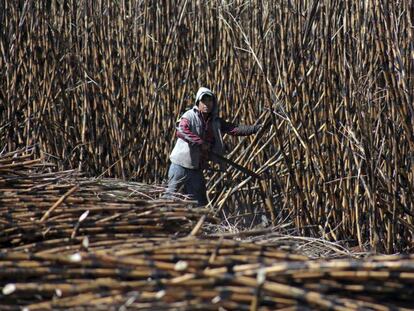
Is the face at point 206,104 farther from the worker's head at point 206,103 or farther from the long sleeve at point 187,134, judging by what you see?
the long sleeve at point 187,134

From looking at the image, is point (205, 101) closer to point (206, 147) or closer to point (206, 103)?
point (206, 103)

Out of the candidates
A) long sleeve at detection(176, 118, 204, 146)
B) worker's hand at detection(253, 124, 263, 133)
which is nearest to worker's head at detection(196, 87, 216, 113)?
long sleeve at detection(176, 118, 204, 146)

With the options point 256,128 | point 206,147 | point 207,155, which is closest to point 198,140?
point 206,147

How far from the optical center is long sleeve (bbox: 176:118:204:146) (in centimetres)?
514

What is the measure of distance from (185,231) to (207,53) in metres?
3.45

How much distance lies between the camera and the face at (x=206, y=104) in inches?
201

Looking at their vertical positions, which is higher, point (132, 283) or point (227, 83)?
point (227, 83)

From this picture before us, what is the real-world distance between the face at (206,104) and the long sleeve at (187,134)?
12cm

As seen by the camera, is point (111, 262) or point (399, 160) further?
point (399, 160)

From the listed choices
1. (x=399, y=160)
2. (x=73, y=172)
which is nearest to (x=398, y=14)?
(x=399, y=160)

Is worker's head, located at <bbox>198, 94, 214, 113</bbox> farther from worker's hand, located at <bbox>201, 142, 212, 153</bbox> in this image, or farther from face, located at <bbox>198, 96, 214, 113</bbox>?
worker's hand, located at <bbox>201, 142, 212, 153</bbox>

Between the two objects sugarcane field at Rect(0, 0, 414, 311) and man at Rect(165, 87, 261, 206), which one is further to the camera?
man at Rect(165, 87, 261, 206)

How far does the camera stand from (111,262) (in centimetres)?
177

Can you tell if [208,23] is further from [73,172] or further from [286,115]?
[73,172]
